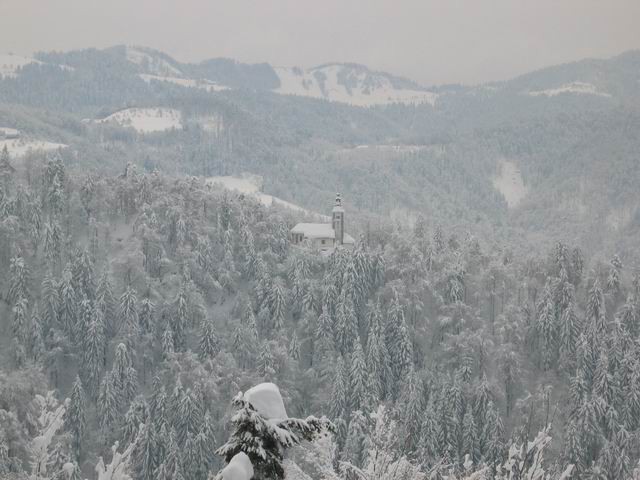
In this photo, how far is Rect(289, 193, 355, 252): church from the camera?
10206 centimetres

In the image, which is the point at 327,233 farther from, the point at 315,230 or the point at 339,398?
the point at 339,398

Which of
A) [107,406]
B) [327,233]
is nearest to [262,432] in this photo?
[107,406]

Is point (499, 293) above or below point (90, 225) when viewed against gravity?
below

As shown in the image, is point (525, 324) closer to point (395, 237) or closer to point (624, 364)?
point (624, 364)

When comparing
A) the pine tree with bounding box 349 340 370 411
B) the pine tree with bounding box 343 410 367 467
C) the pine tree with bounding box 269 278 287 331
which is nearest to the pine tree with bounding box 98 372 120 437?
the pine tree with bounding box 269 278 287 331

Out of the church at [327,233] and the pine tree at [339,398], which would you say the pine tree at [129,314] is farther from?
the church at [327,233]

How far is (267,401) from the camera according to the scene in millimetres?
9531

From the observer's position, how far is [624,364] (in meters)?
83.5

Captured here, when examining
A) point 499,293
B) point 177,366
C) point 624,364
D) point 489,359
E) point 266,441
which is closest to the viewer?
point 266,441

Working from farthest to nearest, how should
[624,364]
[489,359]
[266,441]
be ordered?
[489,359], [624,364], [266,441]

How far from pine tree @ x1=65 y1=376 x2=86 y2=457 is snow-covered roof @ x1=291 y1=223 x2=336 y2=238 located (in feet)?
134

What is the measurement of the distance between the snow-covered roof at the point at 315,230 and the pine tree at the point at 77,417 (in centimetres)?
4084

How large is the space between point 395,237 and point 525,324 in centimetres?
2239

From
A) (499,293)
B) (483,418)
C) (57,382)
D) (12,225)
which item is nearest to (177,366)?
(57,382)
